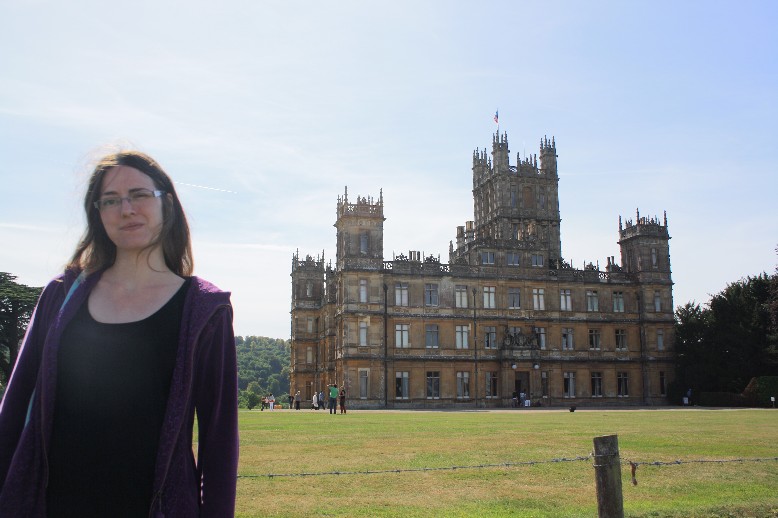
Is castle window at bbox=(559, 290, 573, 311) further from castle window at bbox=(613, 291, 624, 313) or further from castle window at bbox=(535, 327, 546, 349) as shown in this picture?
castle window at bbox=(613, 291, 624, 313)

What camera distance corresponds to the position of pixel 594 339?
2477 inches

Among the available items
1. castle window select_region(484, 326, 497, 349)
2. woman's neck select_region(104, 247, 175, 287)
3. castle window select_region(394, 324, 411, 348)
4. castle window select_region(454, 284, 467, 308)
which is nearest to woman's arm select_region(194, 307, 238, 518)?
woman's neck select_region(104, 247, 175, 287)

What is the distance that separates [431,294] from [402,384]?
24.7 feet

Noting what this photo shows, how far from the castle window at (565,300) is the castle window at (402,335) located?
13744 mm

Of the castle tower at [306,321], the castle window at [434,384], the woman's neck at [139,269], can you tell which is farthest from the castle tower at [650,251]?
the woman's neck at [139,269]

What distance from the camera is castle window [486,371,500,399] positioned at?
5944cm

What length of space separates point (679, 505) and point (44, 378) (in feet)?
35.3

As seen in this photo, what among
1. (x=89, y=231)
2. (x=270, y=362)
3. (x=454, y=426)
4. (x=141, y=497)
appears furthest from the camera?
(x=270, y=362)

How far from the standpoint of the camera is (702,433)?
2395cm

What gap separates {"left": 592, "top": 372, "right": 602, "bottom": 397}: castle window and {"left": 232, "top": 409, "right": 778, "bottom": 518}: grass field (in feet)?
131

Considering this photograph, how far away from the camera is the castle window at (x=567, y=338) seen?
61.8 m

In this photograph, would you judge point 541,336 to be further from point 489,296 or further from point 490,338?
point 489,296

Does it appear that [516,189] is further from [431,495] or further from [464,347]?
[431,495]

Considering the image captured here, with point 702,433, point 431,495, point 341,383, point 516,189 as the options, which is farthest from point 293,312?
point 431,495
